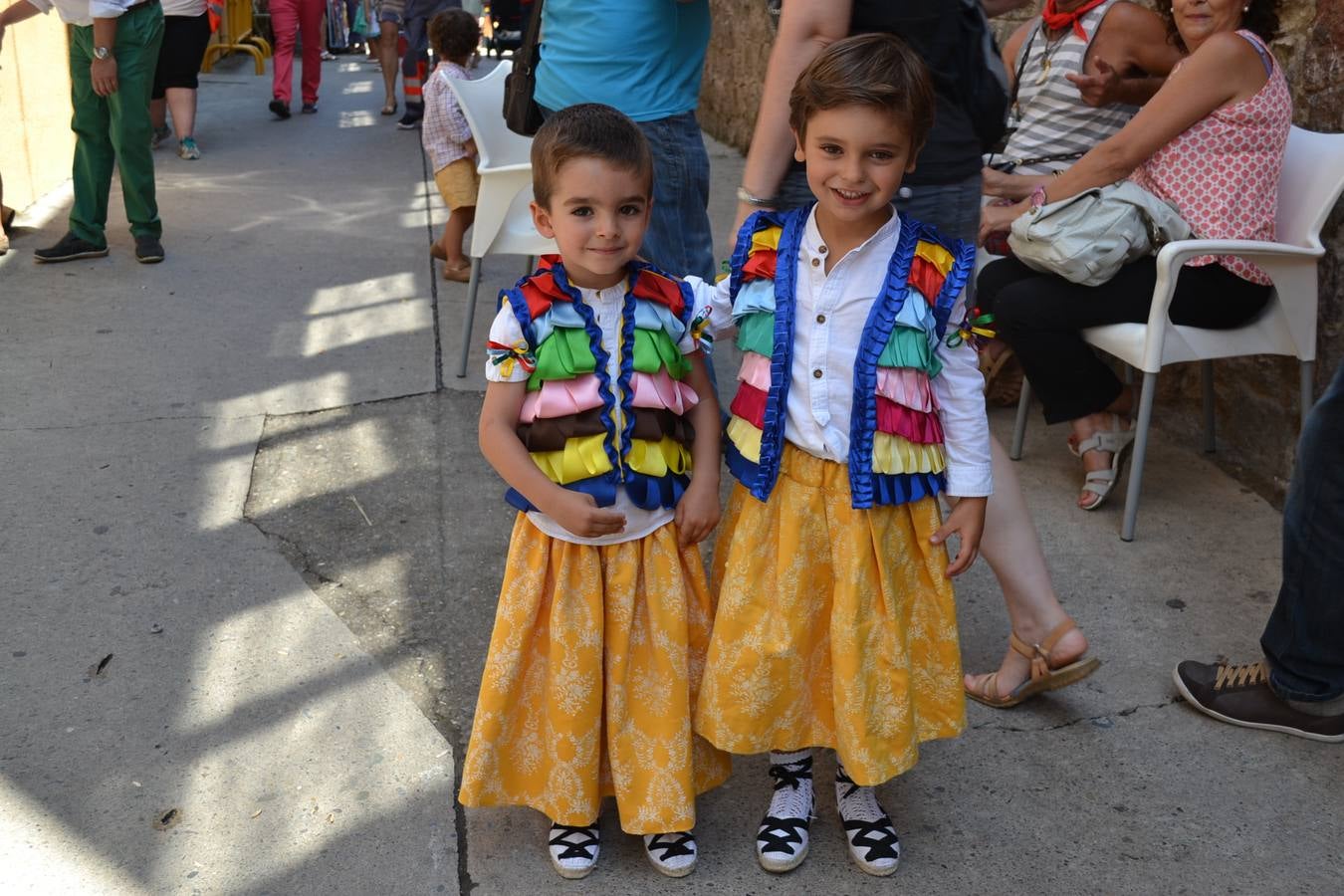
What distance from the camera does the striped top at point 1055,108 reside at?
4.07 metres

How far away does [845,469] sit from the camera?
7.36 feet

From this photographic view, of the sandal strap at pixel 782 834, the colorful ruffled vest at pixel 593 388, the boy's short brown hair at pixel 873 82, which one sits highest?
the boy's short brown hair at pixel 873 82

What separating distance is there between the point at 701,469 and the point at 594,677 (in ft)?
1.33

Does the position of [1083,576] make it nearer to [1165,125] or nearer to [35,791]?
[1165,125]

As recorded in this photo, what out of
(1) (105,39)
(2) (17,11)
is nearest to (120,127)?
(1) (105,39)

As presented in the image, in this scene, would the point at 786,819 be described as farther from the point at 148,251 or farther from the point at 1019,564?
the point at 148,251

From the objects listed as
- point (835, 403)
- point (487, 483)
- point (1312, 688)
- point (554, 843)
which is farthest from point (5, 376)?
point (1312, 688)

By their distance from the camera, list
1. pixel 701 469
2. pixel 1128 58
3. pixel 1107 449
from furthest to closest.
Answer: pixel 1128 58 → pixel 1107 449 → pixel 701 469

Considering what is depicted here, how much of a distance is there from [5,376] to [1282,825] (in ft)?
13.6

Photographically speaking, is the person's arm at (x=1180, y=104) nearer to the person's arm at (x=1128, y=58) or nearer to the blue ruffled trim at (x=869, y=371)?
the person's arm at (x=1128, y=58)

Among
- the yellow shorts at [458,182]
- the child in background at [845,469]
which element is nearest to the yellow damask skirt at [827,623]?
the child in background at [845,469]

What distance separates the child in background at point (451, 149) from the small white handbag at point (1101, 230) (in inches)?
103

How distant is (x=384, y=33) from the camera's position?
1107 cm

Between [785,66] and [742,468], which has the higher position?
[785,66]
